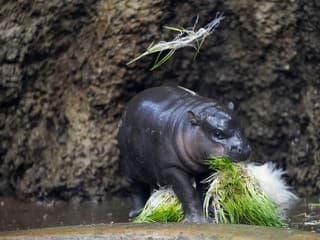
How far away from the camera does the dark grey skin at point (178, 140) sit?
4422 mm

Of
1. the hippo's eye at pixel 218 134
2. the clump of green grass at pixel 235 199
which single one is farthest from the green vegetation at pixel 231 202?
the hippo's eye at pixel 218 134

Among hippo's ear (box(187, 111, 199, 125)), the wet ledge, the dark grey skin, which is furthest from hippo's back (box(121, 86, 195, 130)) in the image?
the wet ledge

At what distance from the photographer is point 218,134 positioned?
174 inches

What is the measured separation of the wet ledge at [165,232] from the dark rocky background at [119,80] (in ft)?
6.46

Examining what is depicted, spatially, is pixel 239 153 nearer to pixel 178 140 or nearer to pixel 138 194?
pixel 178 140

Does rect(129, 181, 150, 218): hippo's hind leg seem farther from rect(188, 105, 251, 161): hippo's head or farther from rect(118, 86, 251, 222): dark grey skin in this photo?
rect(188, 105, 251, 161): hippo's head

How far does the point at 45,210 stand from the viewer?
18.4 feet

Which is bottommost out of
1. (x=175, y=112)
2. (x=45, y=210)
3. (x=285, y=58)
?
(x=45, y=210)

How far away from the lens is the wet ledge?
11.4ft

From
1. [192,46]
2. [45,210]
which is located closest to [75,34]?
[192,46]

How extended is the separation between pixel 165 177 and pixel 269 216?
66cm

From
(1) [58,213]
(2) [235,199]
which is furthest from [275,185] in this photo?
(1) [58,213]

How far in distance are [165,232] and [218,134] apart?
36.3 inches

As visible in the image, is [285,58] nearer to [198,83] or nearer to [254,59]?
[254,59]
